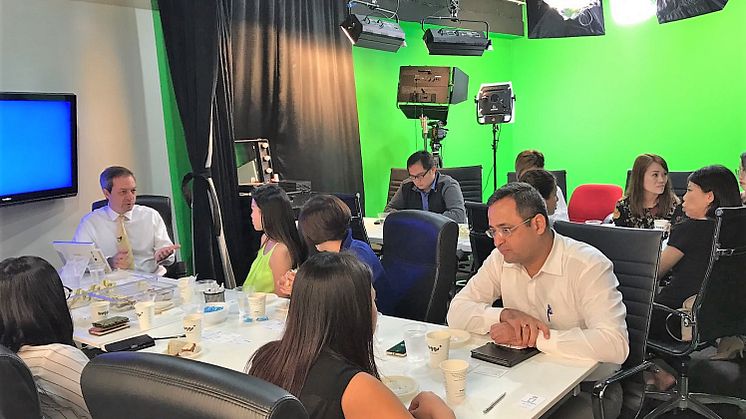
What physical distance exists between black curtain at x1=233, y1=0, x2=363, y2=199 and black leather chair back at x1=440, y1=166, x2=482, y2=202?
1001mm

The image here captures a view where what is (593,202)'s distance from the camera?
5.84m

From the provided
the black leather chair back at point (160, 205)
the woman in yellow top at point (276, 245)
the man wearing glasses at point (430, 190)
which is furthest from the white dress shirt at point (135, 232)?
the man wearing glasses at point (430, 190)

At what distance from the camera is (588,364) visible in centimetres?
203

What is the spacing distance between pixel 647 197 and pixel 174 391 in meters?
4.20

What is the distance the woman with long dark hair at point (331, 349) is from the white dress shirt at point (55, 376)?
647 mm

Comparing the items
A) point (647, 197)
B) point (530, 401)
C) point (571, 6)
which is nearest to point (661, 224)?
point (647, 197)

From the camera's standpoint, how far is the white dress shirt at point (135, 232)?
3994 mm

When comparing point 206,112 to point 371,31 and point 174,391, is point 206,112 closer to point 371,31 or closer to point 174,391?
point 371,31

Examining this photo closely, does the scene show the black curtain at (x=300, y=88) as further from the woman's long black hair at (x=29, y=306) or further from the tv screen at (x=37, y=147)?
the woman's long black hair at (x=29, y=306)

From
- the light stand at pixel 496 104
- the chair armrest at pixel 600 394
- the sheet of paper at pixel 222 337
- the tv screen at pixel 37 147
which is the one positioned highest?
the light stand at pixel 496 104

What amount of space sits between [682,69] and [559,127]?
62.4 inches

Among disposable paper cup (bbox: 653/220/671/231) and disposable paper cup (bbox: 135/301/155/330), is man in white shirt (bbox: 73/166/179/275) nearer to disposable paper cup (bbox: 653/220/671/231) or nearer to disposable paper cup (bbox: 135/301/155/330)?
disposable paper cup (bbox: 135/301/155/330)

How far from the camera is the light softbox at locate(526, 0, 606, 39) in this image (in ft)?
20.3

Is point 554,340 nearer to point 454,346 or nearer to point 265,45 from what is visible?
point 454,346
